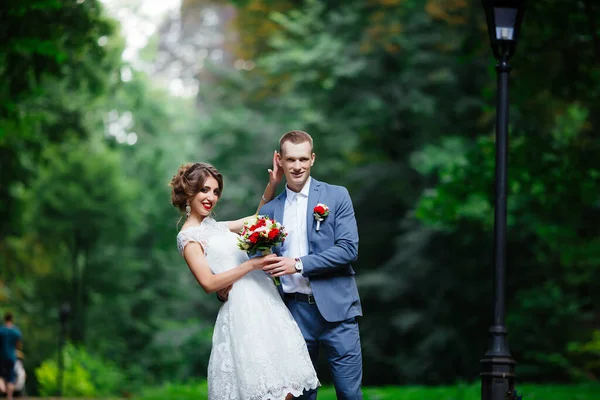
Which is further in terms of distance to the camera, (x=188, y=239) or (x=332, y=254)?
(x=188, y=239)

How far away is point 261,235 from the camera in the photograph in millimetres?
5500

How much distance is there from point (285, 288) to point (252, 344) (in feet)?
1.54

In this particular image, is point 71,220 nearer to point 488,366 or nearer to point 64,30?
point 64,30

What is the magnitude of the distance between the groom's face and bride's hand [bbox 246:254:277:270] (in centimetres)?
54

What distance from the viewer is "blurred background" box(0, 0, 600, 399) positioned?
14.6 metres

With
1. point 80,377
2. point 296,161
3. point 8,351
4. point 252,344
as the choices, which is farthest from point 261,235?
point 80,377

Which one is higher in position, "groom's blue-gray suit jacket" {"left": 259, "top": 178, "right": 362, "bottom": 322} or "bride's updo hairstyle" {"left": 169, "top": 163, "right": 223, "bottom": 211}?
"bride's updo hairstyle" {"left": 169, "top": 163, "right": 223, "bottom": 211}

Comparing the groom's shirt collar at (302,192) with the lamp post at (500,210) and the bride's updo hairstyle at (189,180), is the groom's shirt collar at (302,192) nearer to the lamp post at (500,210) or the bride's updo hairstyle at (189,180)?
the bride's updo hairstyle at (189,180)

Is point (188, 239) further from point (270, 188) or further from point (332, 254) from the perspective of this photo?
point (332, 254)

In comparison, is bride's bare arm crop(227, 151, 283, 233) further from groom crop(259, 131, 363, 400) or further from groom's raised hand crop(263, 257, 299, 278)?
groom's raised hand crop(263, 257, 299, 278)

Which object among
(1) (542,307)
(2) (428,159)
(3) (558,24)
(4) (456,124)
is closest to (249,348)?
(3) (558,24)

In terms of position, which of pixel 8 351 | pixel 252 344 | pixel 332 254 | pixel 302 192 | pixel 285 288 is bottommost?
pixel 8 351

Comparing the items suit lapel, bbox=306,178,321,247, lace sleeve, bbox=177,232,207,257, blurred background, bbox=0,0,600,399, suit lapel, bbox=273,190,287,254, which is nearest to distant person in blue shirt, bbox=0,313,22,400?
blurred background, bbox=0,0,600,399

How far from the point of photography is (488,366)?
7.59 m
